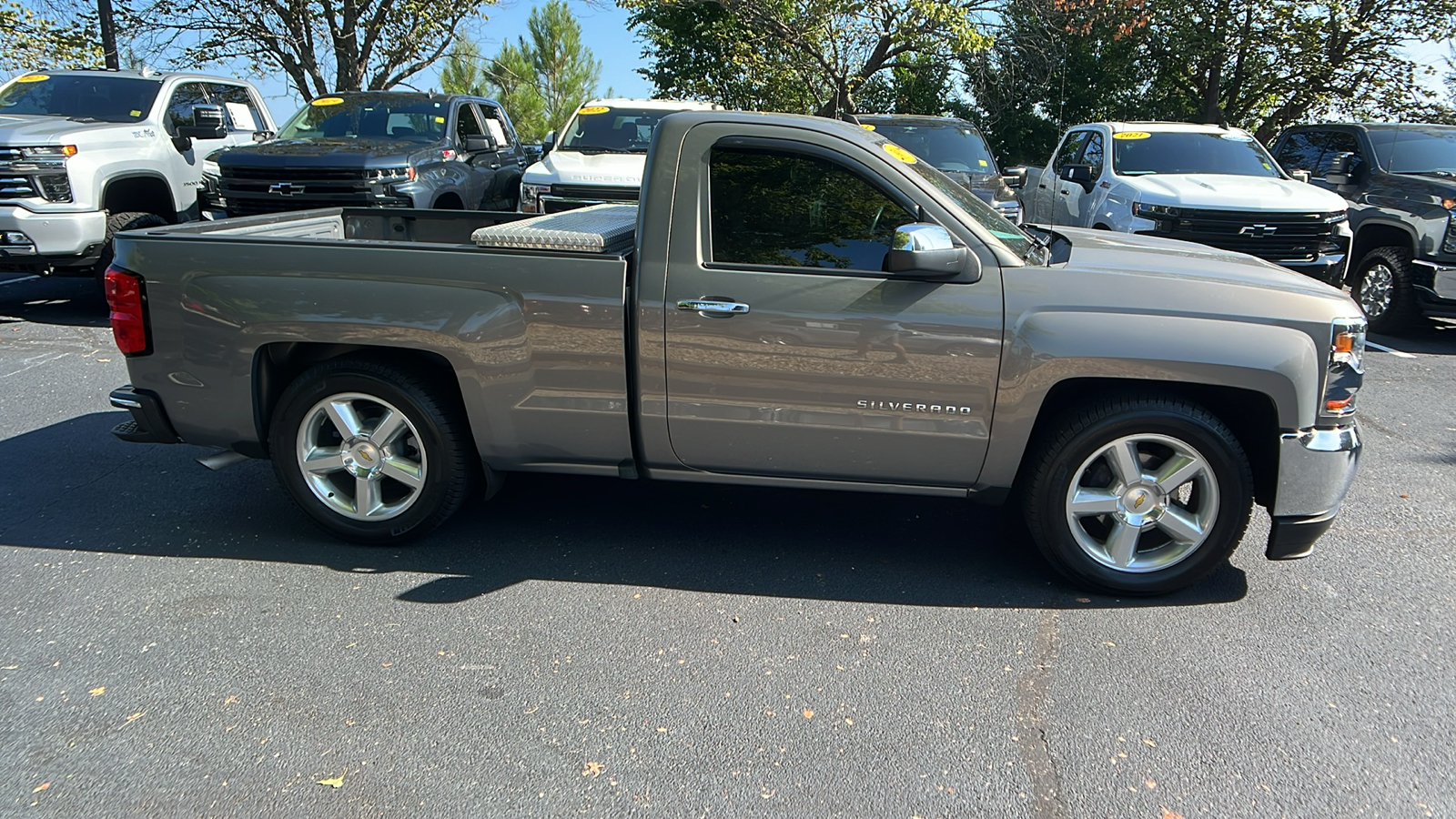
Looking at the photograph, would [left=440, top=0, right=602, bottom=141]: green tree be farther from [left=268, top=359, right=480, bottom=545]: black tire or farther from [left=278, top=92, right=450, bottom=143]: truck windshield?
[left=268, top=359, right=480, bottom=545]: black tire

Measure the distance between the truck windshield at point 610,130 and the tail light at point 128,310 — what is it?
22.5ft

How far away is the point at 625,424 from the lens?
391 centimetres

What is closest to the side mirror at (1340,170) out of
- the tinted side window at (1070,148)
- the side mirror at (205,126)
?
the tinted side window at (1070,148)

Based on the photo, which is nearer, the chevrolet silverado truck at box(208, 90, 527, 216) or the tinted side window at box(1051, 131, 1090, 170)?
the chevrolet silverado truck at box(208, 90, 527, 216)

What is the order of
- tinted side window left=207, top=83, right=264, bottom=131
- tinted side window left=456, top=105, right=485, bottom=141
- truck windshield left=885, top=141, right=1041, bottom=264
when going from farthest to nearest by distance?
tinted side window left=456, top=105, right=485, bottom=141, tinted side window left=207, top=83, right=264, bottom=131, truck windshield left=885, top=141, right=1041, bottom=264

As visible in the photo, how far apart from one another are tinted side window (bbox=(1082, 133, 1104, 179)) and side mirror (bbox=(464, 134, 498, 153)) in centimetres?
619

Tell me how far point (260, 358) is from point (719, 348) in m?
1.86

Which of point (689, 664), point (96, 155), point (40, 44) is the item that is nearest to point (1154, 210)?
point (689, 664)

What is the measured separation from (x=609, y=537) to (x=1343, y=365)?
2900 mm

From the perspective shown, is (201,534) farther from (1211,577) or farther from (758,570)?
(1211,577)

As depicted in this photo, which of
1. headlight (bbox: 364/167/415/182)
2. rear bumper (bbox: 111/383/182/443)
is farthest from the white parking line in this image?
rear bumper (bbox: 111/383/182/443)

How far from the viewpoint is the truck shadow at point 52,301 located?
29.4ft

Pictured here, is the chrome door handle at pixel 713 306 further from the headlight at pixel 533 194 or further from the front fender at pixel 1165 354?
the headlight at pixel 533 194

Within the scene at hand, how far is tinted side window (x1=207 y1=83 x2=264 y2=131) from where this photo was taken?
10.8 meters
